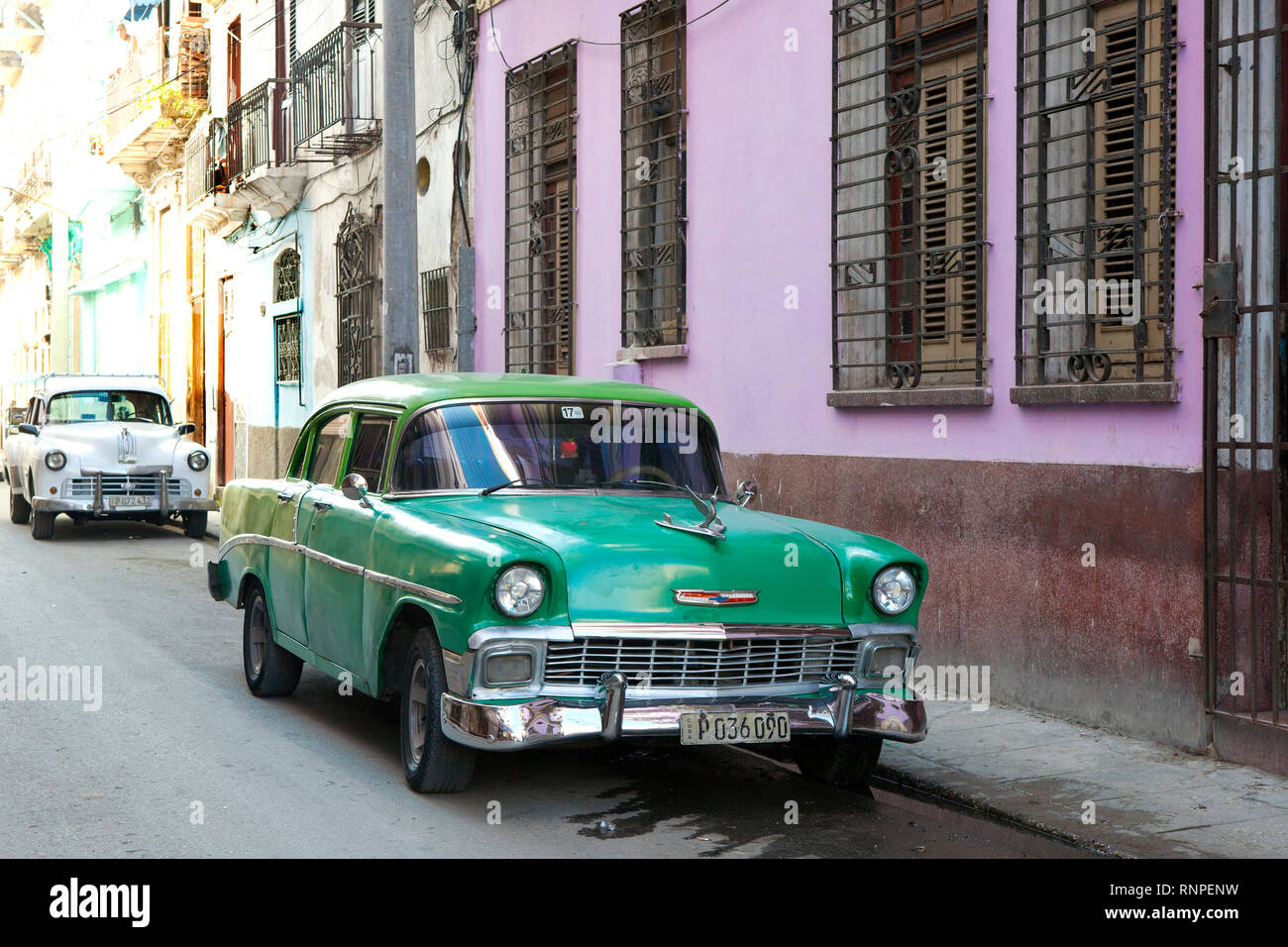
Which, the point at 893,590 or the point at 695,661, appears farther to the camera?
the point at 893,590

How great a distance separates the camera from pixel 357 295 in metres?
18.8

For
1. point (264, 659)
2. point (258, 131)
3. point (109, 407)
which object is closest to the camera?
point (264, 659)

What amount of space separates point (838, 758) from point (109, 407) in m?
13.9

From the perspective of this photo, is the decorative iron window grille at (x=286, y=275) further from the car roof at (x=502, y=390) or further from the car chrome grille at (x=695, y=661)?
the car chrome grille at (x=695, y=661)

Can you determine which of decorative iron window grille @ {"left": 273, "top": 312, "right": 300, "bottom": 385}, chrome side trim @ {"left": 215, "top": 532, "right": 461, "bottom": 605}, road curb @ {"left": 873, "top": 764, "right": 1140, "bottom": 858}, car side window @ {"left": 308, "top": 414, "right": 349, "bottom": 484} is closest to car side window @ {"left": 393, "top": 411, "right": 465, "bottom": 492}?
chrome side trim @ {"left": 215, "top": 532, "right": 461, "bottom": 605}

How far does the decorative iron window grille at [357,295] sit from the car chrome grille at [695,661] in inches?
500

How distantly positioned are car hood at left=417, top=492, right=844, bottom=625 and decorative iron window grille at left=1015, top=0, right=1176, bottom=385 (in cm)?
232

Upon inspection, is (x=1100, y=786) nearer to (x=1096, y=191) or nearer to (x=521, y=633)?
(x=521, y=633)

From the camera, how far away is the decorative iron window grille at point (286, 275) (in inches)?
857

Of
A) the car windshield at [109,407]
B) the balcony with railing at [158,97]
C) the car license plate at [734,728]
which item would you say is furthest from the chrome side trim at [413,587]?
the balcony with railing at [158,97]

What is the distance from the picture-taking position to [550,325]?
14.2 metres

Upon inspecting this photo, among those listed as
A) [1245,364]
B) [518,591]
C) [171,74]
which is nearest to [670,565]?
[518,591]

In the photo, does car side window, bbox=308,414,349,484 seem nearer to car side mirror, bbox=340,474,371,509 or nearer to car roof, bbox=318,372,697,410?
car roof, bbox=318,372,697,410

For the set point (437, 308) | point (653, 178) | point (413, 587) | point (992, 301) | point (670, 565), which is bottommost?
point (413, 587)
